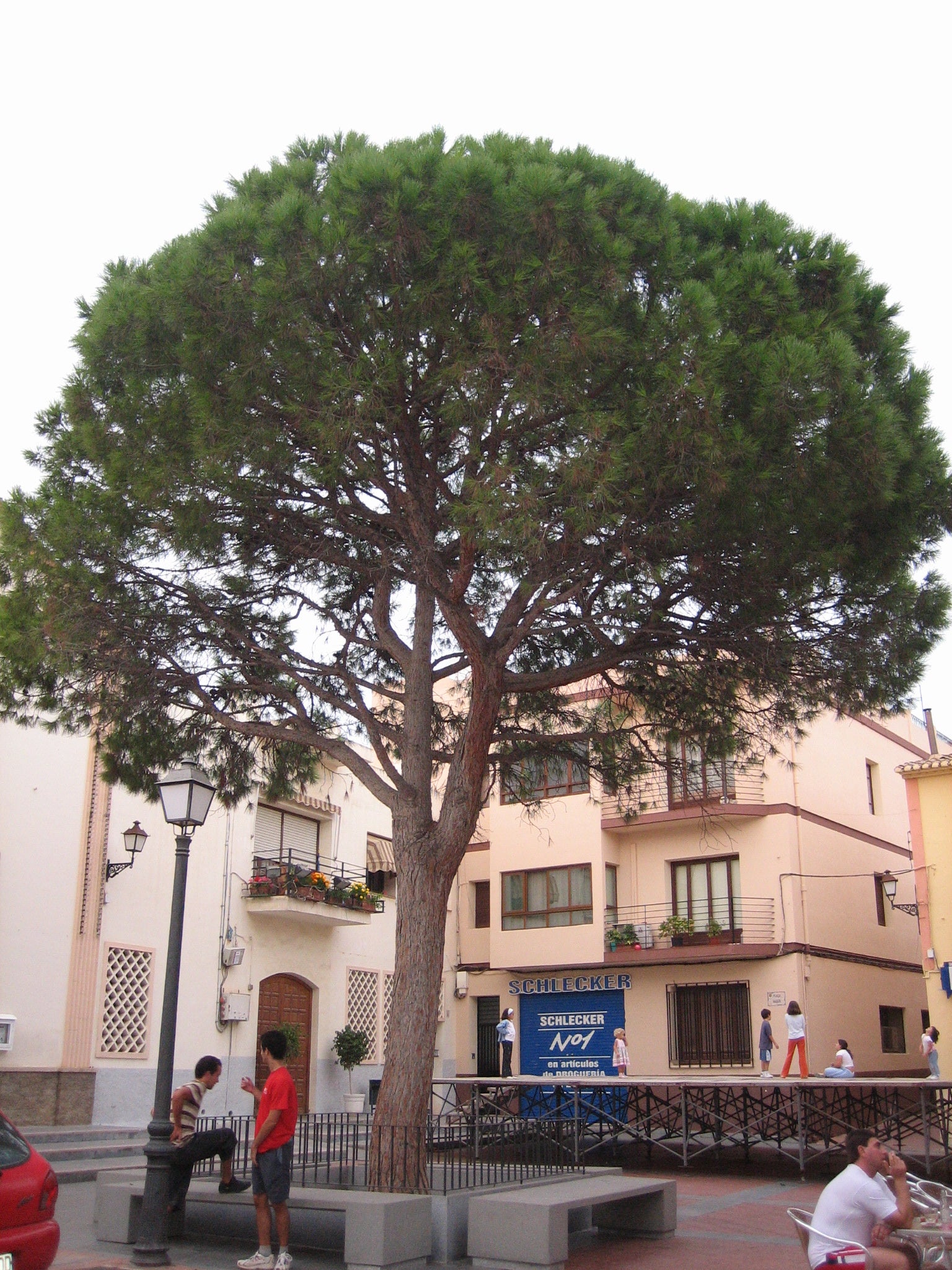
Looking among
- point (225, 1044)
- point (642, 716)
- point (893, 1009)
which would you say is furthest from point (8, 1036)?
point (893, 1009)

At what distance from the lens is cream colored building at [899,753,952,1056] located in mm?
21141

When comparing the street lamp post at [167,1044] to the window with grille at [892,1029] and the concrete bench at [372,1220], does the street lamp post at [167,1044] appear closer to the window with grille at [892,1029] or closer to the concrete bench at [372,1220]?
the concrete bench at [372,1220]

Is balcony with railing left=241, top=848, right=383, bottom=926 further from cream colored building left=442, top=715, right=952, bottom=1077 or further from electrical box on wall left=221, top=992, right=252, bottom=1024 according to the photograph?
cream colored building left=442, top=715, right=952, bottom=1077

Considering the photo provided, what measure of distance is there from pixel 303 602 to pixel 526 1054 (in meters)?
18.4

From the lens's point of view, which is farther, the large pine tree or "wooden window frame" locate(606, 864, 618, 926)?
"wooden window frame" locate(606, 864, 618, 926)

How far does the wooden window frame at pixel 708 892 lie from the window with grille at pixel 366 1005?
6.70 meters

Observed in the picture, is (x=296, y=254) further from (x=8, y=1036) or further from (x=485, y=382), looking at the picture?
(x=8, y=1036)

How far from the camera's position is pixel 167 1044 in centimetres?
870

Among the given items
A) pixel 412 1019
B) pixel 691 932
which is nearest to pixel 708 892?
pixel 691 932

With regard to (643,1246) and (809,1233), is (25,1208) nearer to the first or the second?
(809,1233)

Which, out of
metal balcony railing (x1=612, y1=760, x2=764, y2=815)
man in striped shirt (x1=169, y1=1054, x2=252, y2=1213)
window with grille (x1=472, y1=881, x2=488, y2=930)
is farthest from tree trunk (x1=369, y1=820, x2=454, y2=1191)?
window with grille (x1=472, y1=881, x2=488, y2=930)

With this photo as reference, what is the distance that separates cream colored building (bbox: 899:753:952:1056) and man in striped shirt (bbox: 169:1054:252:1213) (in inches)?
611

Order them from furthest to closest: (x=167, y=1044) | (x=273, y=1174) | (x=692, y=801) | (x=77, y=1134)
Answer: (x=692, y=801) < (x=77, y=1134) < (x=167, y=1044) < (x=273, y=1174)

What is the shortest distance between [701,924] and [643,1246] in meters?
16.3
